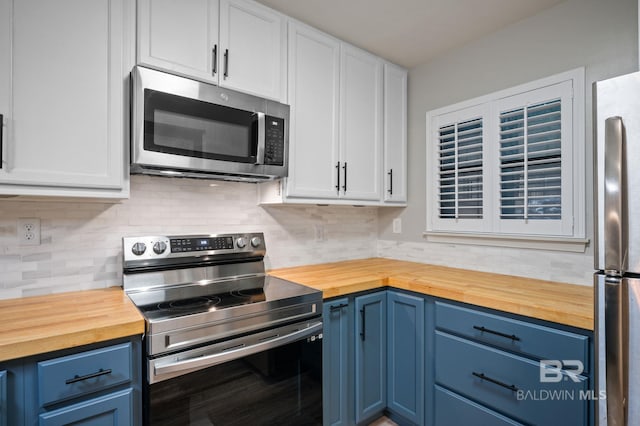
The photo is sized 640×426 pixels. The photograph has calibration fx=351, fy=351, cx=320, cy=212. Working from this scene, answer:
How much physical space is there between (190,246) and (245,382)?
0.76 m

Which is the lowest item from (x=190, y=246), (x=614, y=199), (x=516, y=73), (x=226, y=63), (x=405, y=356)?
(x=405, y=356)

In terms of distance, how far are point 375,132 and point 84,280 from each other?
1914mm

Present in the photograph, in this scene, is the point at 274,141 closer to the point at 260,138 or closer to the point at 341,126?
the point at 260,138

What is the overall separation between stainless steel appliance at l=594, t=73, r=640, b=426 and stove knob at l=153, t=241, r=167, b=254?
5.80 ft

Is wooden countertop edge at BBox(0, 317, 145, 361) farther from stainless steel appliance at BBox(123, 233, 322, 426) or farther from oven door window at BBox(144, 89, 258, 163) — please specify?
oven door window at BBox(144, 89, 258, 163)

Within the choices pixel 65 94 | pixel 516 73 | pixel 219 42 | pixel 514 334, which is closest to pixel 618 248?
pixel 514 334

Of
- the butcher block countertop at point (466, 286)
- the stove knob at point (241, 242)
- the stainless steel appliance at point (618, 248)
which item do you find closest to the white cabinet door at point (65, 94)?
the stove knob at point (241, 242)

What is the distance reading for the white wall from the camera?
1.76 meters

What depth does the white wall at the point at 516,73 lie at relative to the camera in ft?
5.78

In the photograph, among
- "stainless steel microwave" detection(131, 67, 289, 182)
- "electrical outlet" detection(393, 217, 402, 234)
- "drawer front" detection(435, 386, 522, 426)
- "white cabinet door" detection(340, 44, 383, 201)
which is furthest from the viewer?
"electrical outlet" detection(393, 217, 402, 234)

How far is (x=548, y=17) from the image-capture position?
197 centimetres

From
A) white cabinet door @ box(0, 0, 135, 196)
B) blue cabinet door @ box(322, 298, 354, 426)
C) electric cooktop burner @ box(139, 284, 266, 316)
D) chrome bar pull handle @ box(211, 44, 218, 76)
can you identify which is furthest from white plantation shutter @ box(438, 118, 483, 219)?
white cabinet door @ box(0, 0, 135, 196)

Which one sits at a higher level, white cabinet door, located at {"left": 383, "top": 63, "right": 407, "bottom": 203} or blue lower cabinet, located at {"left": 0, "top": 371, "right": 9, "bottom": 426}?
white cabinet door, located at {"left": 383, "top": 63, "right": 407, "bottom": 203}

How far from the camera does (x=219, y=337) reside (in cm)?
136
